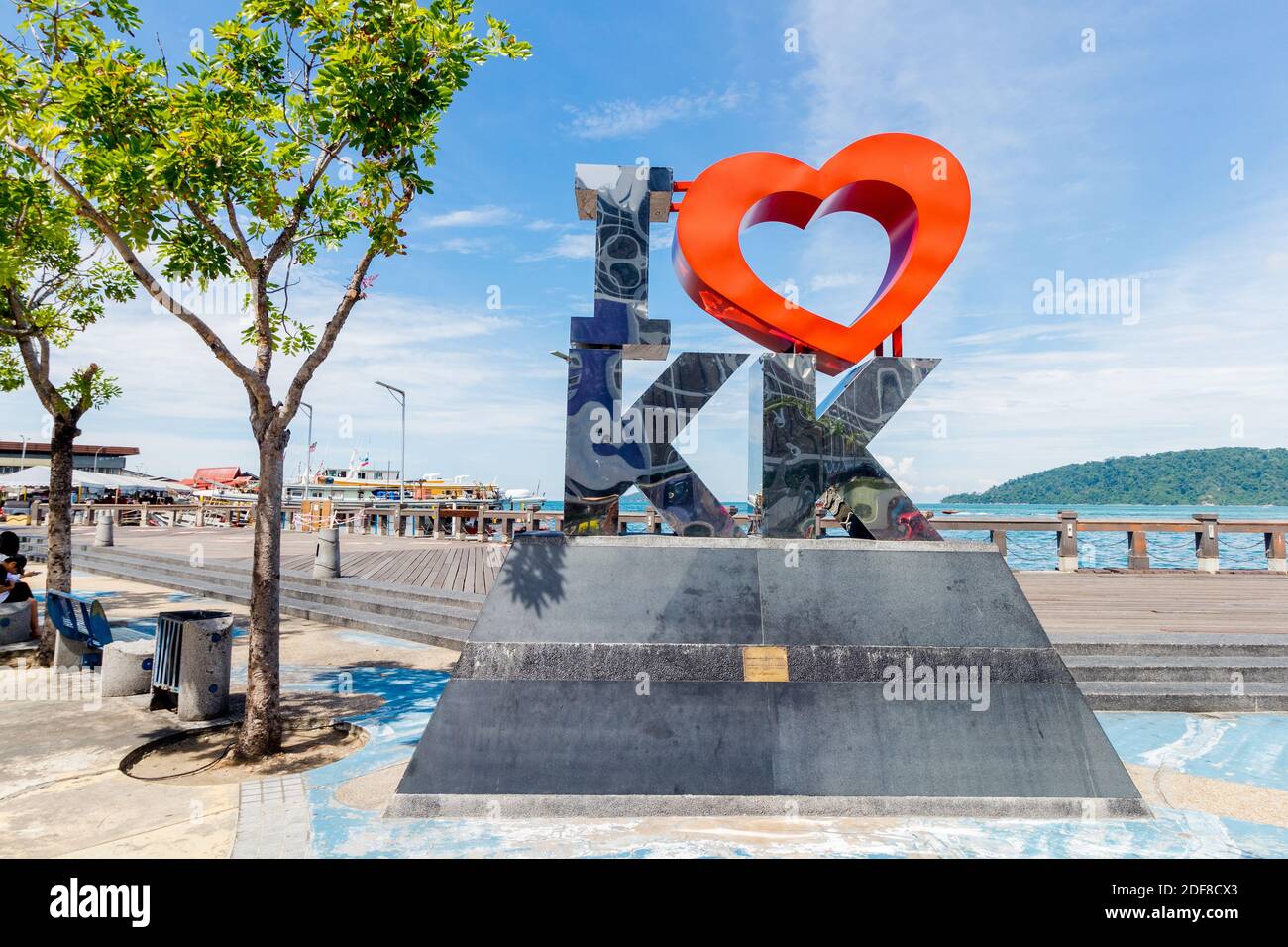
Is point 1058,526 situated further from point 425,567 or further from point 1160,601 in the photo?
point 425,567

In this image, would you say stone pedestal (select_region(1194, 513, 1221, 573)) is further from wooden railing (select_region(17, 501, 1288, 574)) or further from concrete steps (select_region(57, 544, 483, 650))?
concrete steps (select_region(57, 544, 483, 650))

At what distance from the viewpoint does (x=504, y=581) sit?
5297mm

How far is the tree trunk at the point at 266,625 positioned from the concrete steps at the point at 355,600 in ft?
12.9

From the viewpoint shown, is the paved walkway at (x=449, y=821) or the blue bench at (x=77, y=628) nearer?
the paved walkway at (x=449, y=821)

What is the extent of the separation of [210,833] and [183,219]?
18.5ft

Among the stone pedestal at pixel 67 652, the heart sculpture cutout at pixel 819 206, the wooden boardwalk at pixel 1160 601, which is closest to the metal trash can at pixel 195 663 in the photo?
the stone pedestal at pixel 67 652

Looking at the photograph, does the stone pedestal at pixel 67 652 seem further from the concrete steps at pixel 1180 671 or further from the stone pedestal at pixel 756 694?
the concrete steps at pixel 1180 671

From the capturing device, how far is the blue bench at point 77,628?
764cm

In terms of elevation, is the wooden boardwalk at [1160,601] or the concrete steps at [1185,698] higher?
the wooden boardwalk at [1160,601]

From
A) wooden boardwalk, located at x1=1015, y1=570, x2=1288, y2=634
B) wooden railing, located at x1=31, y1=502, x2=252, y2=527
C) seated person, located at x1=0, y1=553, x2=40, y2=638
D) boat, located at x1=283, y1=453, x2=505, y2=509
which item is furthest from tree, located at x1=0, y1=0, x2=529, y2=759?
boat, located at x1=283, y1=453, x2=505, y2=509

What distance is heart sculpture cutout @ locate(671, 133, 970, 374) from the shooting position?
18.2ft

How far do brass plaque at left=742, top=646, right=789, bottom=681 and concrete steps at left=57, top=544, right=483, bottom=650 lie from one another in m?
5.73

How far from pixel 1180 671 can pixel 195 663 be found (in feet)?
32.7
